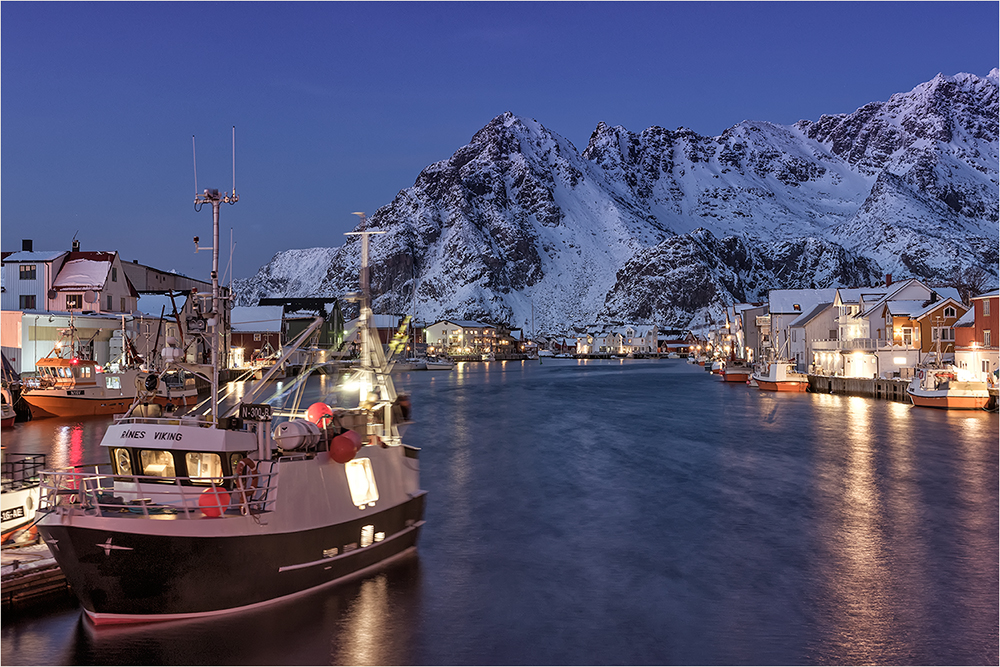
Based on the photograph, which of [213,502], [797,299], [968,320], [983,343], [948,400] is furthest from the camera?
[797,299]

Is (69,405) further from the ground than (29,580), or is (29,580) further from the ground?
(69,405)

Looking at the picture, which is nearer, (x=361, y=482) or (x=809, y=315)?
(x=361, y=482)

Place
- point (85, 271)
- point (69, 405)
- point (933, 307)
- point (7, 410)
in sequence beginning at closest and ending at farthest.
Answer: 1. point (7, 410)
2. point (69, 405)
3. point (933, 307)
4. point (85, 271)

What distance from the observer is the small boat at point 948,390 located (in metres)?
68.8

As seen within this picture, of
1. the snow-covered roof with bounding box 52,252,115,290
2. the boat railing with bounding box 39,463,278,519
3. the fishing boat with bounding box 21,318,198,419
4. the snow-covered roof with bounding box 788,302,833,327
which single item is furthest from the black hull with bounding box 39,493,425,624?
the snow-covered roof with bounding box 788,302,833,327

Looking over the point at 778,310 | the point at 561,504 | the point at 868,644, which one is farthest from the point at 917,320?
the point at 868,644

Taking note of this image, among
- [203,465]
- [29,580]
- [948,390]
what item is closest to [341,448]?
[203,465]

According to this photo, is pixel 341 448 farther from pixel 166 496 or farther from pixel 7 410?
pixel 7 410

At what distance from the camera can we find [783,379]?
97.9m

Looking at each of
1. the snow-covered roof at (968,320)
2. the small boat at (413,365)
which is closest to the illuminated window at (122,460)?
the snow-covered roof at (968,320)

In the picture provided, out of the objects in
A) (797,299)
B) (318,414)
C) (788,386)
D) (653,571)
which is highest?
(797,299)

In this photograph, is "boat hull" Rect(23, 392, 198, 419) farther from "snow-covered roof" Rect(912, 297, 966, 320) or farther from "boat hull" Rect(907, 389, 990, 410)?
"snow-covered roof" Rect(912, 297, 966, 320)

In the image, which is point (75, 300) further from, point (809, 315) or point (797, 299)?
point (797, 299)

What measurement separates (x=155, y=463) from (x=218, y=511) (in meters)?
2.52
